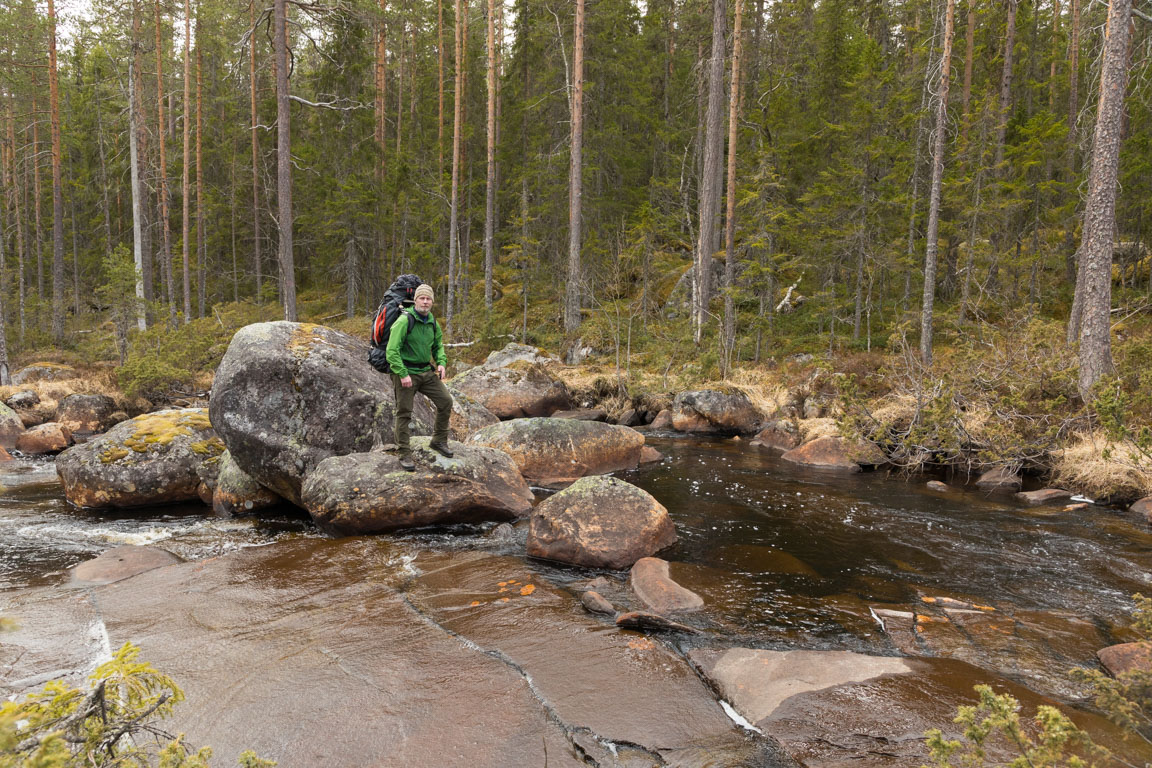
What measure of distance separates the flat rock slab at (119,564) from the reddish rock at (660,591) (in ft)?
16.2

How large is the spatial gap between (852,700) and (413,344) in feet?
18.4

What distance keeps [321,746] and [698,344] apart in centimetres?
1719

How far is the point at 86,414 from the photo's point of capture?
1521cm

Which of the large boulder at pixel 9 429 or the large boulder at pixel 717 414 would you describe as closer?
the large boulder at pixel 9 429

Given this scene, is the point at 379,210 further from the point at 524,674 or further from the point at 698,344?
the point at 524,674

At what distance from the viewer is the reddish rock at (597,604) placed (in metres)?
5.11

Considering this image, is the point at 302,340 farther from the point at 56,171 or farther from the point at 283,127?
the point at 56,171

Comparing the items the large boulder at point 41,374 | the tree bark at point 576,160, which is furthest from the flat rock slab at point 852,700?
the large boulder at point 41,374

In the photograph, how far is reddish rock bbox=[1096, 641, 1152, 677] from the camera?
3998 millimetres

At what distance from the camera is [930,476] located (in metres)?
11.1

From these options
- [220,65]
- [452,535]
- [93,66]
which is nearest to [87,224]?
[93,66]

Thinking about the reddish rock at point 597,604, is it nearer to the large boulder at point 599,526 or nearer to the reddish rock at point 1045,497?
the large boulder at point 599,526

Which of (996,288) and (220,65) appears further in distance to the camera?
(220,65)

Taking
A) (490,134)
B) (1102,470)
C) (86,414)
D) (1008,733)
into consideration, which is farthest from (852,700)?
(490,134)
